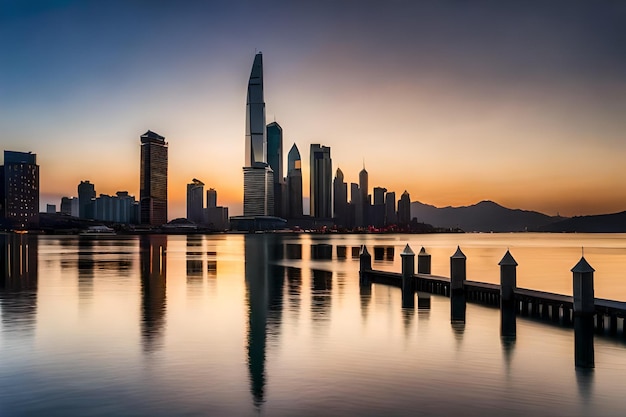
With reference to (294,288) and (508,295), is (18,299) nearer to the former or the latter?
(294,288)

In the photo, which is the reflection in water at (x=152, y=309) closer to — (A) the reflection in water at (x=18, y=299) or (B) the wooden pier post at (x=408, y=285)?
(A) the reflection in water at (x=18, y=299)

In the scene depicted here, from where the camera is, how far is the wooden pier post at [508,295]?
29405mm

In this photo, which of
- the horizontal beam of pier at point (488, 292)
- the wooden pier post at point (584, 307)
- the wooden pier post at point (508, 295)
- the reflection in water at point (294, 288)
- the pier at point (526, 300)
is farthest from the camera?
the reflection in water at point (294, 288)

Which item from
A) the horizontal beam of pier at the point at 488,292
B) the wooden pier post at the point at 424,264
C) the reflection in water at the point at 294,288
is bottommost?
the reflection in water at the point at 294,288

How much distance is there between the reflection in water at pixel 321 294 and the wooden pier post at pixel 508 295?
Result: 929cm

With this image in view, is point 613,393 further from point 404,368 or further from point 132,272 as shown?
point 132,272

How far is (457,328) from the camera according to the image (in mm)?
29875

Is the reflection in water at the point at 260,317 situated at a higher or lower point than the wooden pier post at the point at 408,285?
lower

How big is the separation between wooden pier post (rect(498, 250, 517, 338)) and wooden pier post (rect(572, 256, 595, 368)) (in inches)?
181

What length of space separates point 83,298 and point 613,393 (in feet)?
115

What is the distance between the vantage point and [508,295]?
2989cm

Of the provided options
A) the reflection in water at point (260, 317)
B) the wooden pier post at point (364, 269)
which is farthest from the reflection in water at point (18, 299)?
the wooden pier post at point (364, 269)

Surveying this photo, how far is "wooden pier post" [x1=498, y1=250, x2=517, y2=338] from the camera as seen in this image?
29405 millimetres

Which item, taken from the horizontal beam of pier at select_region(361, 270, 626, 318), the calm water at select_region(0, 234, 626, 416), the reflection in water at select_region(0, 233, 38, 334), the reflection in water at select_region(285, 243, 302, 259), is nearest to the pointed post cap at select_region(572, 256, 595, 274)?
the calm water at select_region(0, 234, 626, 416)
